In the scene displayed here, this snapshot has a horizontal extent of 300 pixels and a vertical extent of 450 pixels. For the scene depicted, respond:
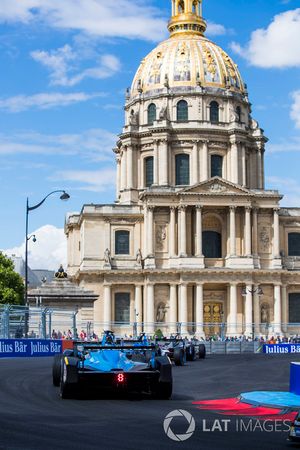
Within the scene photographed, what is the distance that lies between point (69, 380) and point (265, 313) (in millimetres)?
74426

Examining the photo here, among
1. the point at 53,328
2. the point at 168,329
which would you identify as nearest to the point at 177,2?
the point at 168,329

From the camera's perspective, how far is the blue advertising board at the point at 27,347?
44.9 m

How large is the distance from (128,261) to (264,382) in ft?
222

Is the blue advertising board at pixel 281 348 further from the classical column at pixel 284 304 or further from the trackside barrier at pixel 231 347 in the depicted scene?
the classical column at pixel 284 304

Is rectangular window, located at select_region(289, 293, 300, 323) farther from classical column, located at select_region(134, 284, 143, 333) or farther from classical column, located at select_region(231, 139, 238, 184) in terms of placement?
classical column, located at select_region(134, 284, 143, 333)

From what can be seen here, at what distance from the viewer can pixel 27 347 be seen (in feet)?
154

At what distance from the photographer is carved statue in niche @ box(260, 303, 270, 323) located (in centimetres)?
9194

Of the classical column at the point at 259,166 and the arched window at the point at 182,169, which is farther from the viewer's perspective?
the classical column at the point at 259,166

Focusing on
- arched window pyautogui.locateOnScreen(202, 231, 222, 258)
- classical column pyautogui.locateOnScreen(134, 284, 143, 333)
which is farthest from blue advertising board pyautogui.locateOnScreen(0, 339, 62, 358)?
arched window pyautogui.locateOnScreen(202, 231, 222, 258)

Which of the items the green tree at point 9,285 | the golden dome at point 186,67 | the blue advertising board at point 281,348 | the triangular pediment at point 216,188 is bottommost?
the blue advertising board at point 281,348

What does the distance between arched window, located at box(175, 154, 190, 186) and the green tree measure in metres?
20.4

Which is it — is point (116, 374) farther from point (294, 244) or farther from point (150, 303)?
point (294, 244)

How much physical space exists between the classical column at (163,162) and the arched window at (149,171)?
2.82 m
